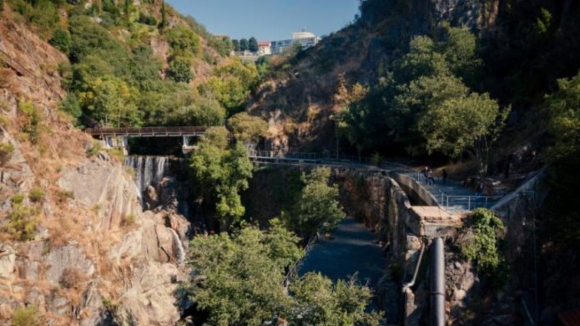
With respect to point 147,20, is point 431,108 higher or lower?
lower

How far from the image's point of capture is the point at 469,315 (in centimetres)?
1781

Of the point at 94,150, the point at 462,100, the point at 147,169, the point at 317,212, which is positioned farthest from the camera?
the point at 147,169

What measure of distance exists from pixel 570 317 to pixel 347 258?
39.3 feet

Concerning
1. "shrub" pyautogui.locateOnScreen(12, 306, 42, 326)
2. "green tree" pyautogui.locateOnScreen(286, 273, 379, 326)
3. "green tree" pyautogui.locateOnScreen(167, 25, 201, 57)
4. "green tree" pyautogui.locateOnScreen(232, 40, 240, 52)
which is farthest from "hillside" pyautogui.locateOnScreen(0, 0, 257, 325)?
"green tree" pyautogui.locateOnScreen(232, 40, 240, 52)

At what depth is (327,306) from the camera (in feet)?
51.8

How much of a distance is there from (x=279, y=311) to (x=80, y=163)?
20926 mm

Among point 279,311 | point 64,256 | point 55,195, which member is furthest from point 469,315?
point 55,195

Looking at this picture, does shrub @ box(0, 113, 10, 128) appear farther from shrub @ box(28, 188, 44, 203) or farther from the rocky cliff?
shrub @ box(28, 188, 44, 203)

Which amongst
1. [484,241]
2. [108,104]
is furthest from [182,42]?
[484,241]

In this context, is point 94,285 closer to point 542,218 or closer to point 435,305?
point 435,305

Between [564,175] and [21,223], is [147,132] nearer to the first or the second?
[21,223]

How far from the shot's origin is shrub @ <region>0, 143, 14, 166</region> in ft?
80.3

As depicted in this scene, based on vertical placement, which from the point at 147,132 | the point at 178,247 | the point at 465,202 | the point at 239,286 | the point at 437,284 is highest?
→ the point at 147,132

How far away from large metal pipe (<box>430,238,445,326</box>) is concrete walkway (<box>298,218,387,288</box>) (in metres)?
4.05
